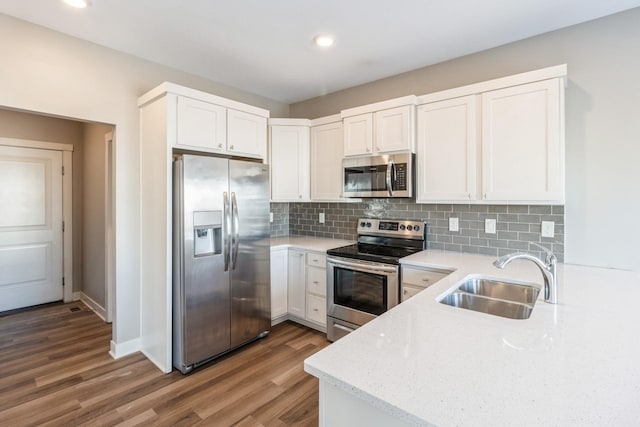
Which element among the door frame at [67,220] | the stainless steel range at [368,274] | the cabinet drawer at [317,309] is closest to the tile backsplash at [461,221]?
the stainless steel range at [368,274]

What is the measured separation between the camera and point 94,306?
3939mm

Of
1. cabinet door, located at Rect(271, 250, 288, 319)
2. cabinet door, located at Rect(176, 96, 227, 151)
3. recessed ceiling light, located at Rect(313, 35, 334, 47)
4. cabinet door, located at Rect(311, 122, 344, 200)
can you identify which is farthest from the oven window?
recessed ceiling light, located at Rect(313, 35, 334, 47)

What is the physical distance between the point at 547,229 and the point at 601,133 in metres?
0.77

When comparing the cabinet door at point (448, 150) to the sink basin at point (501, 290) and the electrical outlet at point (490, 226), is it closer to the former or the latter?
the electrical outlet at point (490, 226)

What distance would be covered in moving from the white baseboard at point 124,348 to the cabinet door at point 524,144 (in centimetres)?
328

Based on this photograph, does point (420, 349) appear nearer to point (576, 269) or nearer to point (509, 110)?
point (576, 269)

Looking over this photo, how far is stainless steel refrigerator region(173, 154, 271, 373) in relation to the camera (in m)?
2.49

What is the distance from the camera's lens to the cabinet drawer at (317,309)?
317cm

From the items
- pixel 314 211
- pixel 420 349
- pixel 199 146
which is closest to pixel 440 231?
pixel 314 211

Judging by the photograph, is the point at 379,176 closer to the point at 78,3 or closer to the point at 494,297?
the point at 494,297

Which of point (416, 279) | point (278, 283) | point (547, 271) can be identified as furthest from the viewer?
point (278, 283)

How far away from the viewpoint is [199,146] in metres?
2.69

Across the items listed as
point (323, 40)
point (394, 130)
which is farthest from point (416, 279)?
point (323, 40)

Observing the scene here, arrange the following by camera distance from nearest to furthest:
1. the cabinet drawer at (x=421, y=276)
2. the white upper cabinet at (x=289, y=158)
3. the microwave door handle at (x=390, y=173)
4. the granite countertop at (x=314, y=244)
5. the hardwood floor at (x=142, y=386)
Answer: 1. the hardwood floor at (x=142, y=386)
2. the cabinet drawer at (x=421, y=276)
3. the microwave door handle at (x=390, y=173)
4. the granite countertop at (x=314, y=244)
5. the white upper cabinet at (x=289, y=158)
